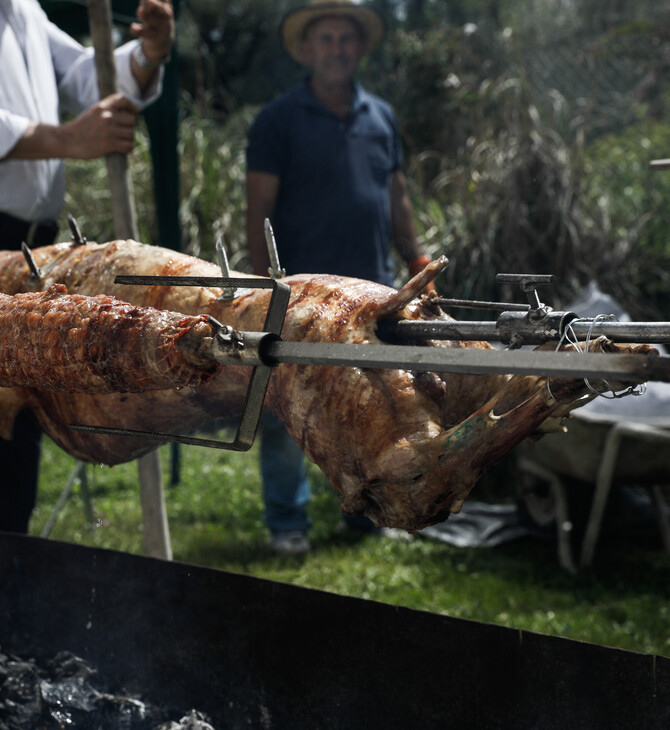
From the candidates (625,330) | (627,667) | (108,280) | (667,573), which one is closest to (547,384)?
(625,330)

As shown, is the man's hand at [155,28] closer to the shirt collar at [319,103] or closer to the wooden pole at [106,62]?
the wooden pole at [106,62]

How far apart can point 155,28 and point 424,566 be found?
9.26 feet

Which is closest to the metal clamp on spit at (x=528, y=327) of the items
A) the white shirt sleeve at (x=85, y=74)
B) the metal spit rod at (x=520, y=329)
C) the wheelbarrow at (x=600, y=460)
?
the metal spit rod at (x=520, y=329)

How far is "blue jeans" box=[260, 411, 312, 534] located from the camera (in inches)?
167

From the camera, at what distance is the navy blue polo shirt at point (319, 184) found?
156 inches

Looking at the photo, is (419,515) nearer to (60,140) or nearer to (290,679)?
(290,679)

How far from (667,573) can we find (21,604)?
3.11 m

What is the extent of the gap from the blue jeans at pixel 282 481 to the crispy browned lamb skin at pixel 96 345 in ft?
8.45

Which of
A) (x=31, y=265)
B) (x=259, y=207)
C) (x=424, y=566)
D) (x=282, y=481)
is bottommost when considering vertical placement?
(x=424, y=566)

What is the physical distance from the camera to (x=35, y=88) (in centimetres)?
282

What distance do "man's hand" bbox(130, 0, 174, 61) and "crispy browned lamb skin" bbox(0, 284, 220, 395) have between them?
4.74 feet

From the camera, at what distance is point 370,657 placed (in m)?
1.90

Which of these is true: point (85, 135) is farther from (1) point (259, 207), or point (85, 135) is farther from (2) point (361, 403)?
(2) point (361, 403)

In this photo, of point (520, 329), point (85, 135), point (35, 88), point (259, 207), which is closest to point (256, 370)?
point (520, 329)
